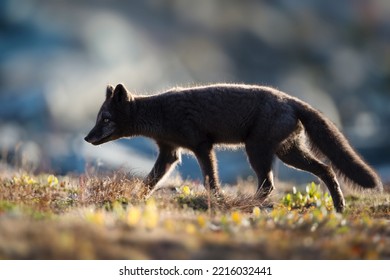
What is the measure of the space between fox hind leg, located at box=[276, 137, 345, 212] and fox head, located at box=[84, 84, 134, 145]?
126 inches

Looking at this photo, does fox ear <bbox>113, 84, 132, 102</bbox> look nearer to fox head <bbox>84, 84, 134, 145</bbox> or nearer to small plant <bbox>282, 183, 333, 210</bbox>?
fox head <bbox>84, 84, 134, 145</bbox>

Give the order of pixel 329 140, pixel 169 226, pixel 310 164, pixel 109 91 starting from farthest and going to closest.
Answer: pixel 109 91, pixel 310 164, pixel 329 140, pixel 169 226

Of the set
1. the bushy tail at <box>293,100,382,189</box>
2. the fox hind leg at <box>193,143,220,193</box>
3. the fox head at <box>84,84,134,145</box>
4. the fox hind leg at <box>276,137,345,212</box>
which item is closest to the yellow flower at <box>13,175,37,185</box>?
the fox head at <box>84,84,134,145</box>

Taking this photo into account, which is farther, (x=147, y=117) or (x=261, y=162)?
(x=147, y=117)

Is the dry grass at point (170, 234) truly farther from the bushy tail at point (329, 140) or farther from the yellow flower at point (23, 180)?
the bushy tail at point (329, 140)

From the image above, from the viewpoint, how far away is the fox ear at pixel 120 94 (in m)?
11.7

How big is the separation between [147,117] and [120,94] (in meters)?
0.71

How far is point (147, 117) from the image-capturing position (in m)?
11.8

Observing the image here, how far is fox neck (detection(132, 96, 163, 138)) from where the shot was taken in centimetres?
1171

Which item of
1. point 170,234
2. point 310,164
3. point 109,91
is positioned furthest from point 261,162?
point 170,234

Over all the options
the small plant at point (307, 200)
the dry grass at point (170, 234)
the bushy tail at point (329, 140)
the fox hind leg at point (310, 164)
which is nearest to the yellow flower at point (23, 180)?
the dry grass at point (170, 234)

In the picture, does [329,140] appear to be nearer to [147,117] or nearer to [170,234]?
[147,117]

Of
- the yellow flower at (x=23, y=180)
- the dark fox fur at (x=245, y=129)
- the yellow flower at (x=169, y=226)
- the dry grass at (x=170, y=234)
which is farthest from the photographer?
the yellow flower at (x=23, y=180)

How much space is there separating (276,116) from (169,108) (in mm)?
2140
